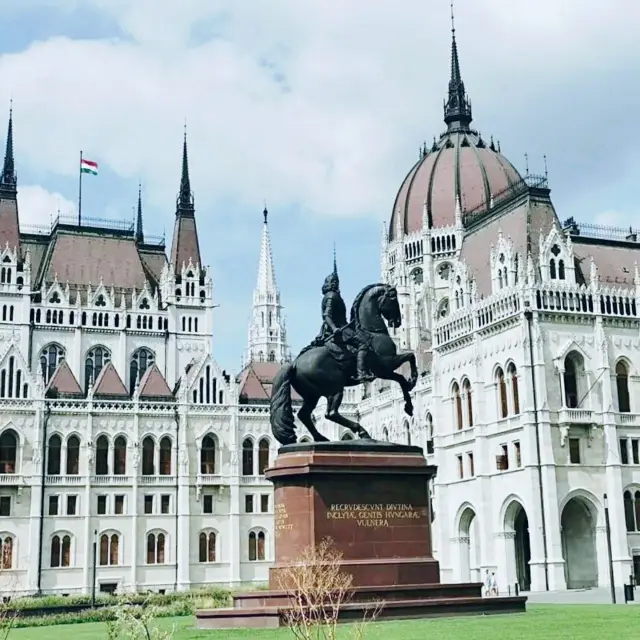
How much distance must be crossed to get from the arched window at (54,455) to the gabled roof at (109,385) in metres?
4.69

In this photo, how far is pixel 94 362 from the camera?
84500 mm

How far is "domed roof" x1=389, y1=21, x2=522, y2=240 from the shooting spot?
9375 cm

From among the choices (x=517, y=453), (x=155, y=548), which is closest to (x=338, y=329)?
(x=517, y=453)

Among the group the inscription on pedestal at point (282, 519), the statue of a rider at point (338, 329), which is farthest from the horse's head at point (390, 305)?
the inscription on pedestal at point (282, 519)

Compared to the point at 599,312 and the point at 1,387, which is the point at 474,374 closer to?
the point at 599,312

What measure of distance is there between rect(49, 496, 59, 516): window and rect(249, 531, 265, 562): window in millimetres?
15255

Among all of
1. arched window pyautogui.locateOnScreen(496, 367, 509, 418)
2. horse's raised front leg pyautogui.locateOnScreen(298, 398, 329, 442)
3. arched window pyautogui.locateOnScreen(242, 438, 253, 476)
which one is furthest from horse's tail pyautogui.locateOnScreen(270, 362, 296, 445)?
→ arched window pyautogui.locateOnScreen(242, 438, 253, 476)

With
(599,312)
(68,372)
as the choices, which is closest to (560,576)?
(599,312)

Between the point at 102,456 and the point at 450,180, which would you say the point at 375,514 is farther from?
the point at 450,180

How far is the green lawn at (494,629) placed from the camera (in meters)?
19.5

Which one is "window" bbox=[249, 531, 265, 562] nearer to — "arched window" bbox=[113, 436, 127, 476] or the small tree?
"arched window" bbox=[113, 436, 127, 476]

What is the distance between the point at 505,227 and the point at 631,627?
4946cm

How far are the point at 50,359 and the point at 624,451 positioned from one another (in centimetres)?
4683

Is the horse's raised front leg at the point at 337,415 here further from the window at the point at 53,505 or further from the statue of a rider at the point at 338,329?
the window at the point at 53,505
